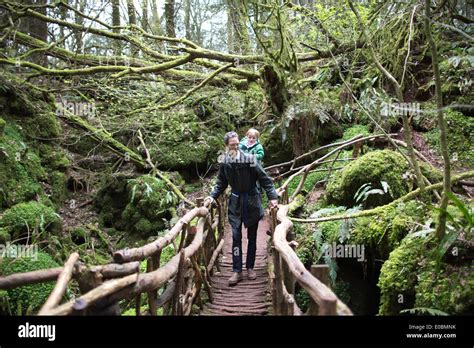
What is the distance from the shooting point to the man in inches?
226

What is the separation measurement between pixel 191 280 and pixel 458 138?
738 centimetres

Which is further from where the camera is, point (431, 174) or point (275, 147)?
point (275, 147)

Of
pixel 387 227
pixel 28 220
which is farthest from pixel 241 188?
pixel 28 220

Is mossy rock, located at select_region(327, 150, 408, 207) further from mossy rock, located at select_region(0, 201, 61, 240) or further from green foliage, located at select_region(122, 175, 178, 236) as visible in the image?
mossy rock, located at select_region(0, 201, 61, 240)

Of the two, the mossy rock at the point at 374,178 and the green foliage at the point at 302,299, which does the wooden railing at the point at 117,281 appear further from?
the mossy rock at the point at 374,178

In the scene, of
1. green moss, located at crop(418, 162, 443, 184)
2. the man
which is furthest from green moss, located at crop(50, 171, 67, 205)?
green moss, located at crop(418, 162, 443, 184)

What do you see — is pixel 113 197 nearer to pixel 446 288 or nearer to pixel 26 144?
pixel 26 144

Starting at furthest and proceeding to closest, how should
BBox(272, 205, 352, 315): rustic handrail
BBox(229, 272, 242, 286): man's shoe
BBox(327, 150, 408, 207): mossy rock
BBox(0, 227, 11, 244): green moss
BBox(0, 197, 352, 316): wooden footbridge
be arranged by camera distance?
1. BBox(327, 150, 408, 207): mossy rock
2. BBox(0, 227, 11, 244): green moss
3. BBox(229, 272, 242, 286): man's shoe
4. BBox(0, 197, 352, 316): wooden footbridge
5. BBox(272, 205, 352, 315): rustic handrail

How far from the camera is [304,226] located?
825cm

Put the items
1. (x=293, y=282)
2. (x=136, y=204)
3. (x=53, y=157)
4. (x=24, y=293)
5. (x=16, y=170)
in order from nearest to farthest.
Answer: (x=293, y=282), (x=24, y=293), (x=16, y=170), (x=136, y=204), (x=53, y=157)

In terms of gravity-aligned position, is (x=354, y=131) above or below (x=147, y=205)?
above

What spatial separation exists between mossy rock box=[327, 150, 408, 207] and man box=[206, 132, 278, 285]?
2.26 m

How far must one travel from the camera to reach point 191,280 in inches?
215

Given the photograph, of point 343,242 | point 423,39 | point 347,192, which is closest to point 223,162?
point 343,242
